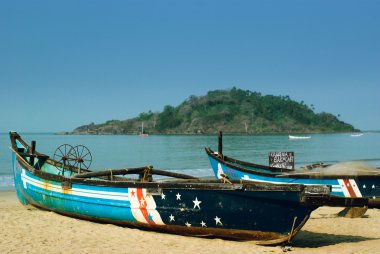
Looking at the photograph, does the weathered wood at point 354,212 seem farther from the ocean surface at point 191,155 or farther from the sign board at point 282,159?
the ocean surface at point 191,155

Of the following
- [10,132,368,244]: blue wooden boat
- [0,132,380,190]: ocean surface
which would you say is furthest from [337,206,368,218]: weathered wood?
[0,132,380,190]: ocean surface

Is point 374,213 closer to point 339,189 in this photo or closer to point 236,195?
point 339,189

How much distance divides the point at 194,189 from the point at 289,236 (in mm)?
2131

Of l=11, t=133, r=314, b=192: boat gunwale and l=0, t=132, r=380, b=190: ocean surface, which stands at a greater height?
l=11, t=133, r=314, b=192: boat gunwale

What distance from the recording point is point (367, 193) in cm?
1384

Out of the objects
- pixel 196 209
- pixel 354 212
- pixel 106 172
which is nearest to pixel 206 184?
pixel 196 209

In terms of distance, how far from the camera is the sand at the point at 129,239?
29.0ft

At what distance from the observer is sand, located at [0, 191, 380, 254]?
884 cm

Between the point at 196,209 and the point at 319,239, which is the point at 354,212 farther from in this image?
the point at 196,209

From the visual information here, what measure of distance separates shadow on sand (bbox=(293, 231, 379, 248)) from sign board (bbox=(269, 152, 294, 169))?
753 centimetres

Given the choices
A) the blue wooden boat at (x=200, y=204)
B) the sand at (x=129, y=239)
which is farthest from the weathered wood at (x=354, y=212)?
the blue wooden boat at (x=200, y=204)

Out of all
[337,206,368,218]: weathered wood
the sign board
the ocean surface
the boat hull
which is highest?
the sign board

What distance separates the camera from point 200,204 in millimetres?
9234

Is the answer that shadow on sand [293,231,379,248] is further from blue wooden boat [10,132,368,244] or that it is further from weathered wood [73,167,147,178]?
weathered wood [73,167,147,178]
